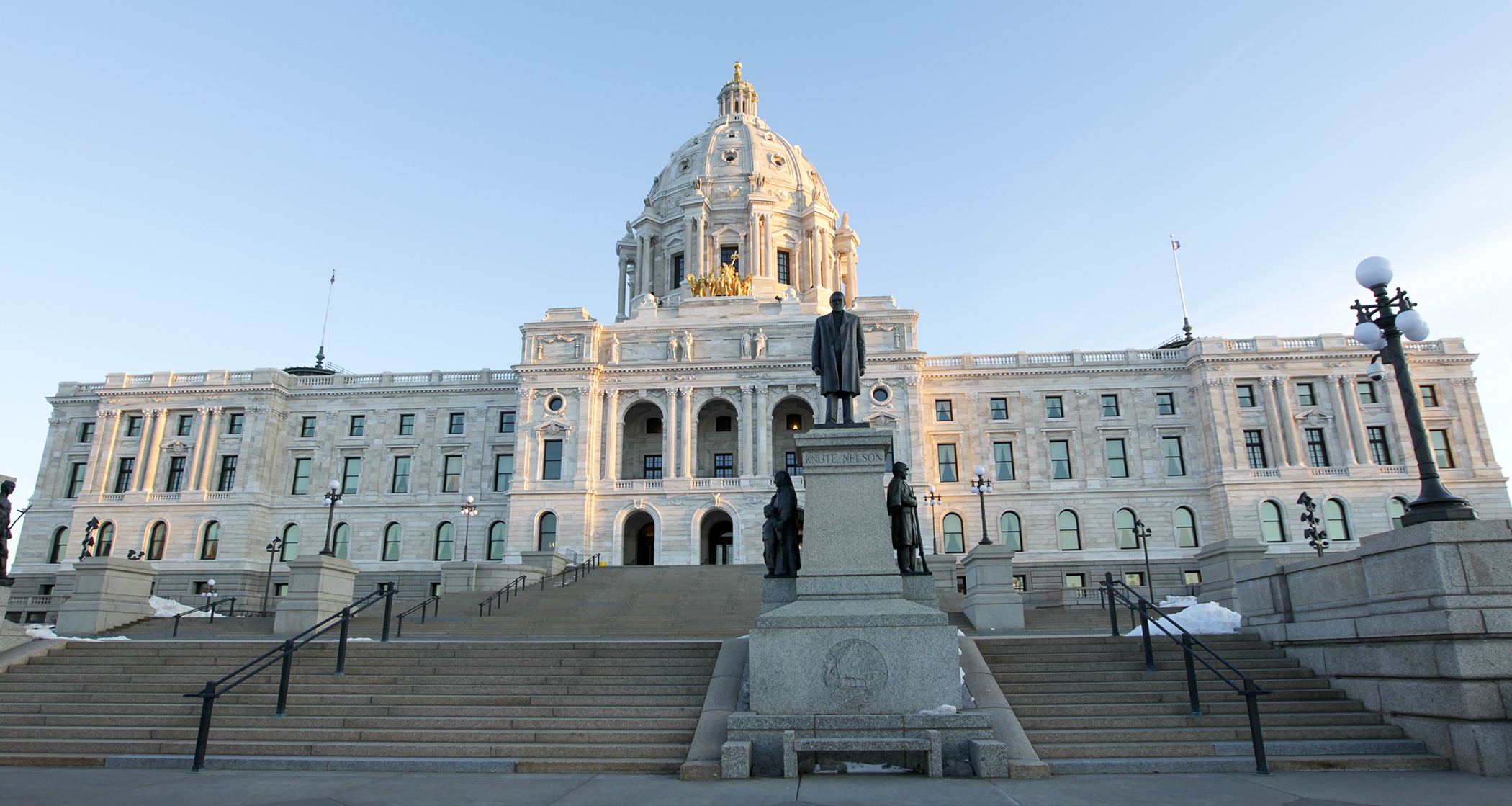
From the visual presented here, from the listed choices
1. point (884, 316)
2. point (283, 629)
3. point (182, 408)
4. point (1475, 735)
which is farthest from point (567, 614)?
point (182, 408)

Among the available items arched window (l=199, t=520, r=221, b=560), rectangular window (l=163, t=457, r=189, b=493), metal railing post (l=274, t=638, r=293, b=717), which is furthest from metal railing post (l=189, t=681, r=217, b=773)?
rectangular window (l=163, t=457, r=189, b=493)

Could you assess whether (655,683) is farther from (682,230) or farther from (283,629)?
(682,230)

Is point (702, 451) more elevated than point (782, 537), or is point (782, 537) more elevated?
point (702, 451)

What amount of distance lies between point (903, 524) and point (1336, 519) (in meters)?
44.2

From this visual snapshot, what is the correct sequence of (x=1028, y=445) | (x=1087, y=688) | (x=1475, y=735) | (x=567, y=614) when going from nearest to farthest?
1. (x=1475, y=735)
2. (x=1087, y=688)
3. (x=567, y=614)
4. (x=1028, y=445)

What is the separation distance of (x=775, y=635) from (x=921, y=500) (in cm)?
3596

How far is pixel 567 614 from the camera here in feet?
87.2

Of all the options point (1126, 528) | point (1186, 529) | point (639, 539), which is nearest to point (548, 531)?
point (639, 539)

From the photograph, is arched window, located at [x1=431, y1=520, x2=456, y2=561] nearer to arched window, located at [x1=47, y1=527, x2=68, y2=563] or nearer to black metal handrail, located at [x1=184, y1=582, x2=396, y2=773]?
arched window, located at [x1=47, y1=527, x2=68, y2=563]

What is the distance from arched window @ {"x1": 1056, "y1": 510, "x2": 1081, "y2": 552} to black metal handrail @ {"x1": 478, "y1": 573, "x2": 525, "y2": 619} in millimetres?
29220

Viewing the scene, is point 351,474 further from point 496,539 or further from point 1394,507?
point 1394,507

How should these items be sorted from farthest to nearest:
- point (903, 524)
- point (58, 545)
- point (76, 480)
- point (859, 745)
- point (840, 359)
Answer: point (76, 480) → point (58, 545) → point (840, 359) → point (903, 524) → point (859, 745)

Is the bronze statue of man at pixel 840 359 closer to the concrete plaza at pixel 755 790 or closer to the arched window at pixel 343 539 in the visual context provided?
the concrete plaza at pixel 755 790

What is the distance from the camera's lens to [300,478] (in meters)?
52.4
